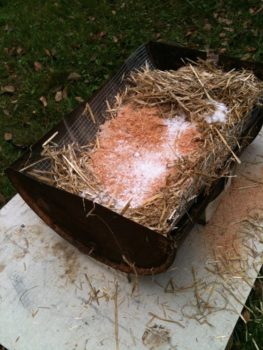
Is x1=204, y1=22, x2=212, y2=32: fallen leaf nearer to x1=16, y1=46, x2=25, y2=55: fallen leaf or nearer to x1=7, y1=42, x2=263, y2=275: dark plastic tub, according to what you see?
x1=7, y1=42, x2=263, y2=275: dark plastic tub

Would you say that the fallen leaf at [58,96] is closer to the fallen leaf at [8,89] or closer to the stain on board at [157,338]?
the fallen leaf at [8,89]

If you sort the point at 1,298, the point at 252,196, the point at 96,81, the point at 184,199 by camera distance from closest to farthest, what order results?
the point at 184,199 → the point at 1,298 → the point at 252,196 → the point at 96,81

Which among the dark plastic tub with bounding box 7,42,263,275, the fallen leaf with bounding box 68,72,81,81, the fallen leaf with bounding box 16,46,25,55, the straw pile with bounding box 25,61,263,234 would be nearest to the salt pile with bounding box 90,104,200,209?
the straw pile with bounding box 25,61,263,234

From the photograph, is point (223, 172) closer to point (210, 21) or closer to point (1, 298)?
point (1, 298)

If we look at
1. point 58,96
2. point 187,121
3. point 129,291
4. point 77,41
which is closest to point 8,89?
point 58,96

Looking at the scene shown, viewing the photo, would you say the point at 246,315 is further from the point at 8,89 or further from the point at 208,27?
the point at 208,27

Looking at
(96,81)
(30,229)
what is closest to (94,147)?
(30,229)
